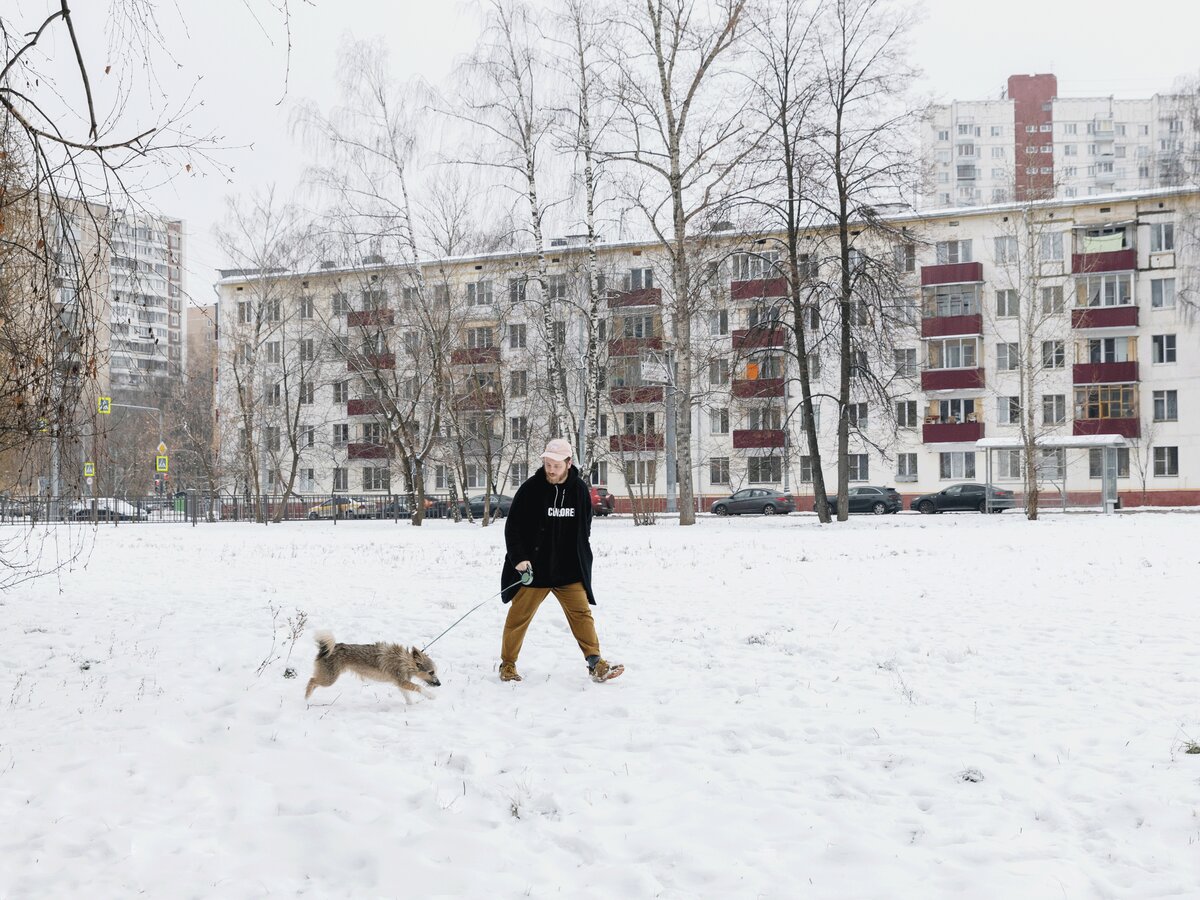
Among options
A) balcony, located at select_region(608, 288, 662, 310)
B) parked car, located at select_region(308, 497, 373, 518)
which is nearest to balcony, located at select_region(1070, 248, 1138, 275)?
balcony, located at select_region(608, 288, 662, 310)

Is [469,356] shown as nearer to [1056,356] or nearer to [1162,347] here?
[1056,356]

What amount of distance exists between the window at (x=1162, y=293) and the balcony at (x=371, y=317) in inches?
1502

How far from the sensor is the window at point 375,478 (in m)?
57.0

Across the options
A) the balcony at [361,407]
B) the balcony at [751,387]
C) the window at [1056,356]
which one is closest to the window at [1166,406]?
the window at [1056,356]

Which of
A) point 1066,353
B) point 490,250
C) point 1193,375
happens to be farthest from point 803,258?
point 1193,375

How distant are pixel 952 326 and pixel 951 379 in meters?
2.75

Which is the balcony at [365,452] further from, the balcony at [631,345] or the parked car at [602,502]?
the balcony at [631,345]

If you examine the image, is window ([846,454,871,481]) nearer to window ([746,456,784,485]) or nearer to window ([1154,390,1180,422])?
window ([746,456,784,485])

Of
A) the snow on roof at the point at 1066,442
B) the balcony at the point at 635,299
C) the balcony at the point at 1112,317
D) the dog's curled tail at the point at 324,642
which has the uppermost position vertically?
the balcony at the point at 1112,317

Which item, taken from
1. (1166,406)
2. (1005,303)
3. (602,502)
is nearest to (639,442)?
(602,502)

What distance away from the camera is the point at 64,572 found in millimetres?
14680

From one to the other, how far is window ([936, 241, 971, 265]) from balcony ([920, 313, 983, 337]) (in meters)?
3.54

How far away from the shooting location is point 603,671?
7.39 metres

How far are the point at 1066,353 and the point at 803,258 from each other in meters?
23.1
